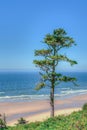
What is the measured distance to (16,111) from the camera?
188ft

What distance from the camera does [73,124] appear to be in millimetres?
16703

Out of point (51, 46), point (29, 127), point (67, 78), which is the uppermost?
point (51, 46)

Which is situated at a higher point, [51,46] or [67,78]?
[51,46]

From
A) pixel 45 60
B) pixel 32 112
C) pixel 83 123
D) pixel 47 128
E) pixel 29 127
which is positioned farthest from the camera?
pixel 32 112

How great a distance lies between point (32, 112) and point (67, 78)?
81.8 ft

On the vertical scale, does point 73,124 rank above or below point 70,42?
below

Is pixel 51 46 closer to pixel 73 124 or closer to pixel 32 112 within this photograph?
pixel 73 124

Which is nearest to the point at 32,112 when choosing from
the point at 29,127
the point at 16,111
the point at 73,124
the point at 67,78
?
the point at 16,111

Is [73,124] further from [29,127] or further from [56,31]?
[56,31]

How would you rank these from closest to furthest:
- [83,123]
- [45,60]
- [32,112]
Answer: [83,123]
[45,60]
[32,112]

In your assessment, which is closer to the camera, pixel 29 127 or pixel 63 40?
pixel 29 127

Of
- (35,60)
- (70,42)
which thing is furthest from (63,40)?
(35,60)

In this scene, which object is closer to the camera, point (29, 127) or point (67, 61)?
point (29, 127)

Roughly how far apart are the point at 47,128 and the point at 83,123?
2.48 m
